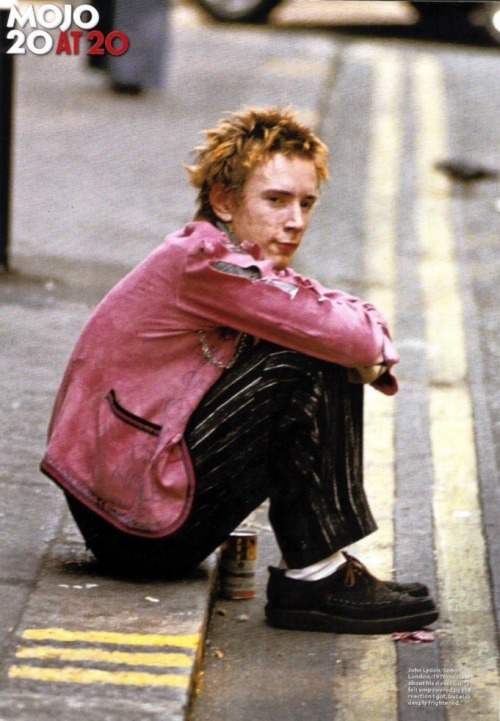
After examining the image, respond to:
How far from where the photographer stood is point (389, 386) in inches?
149

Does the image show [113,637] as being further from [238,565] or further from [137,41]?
[137,41]

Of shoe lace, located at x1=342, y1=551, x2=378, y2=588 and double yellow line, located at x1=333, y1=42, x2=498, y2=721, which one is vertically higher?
shoe lace, located at x1=342, y1=551, x2=378, y2=588

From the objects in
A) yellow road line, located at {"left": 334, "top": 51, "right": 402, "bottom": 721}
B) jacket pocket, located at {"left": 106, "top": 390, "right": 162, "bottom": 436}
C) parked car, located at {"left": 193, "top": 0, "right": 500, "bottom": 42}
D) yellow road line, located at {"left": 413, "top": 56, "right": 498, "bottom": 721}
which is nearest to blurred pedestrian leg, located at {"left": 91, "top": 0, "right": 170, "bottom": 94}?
yellow road line, located at {"left": 334, "top": 51, "right": 402, "bottom": 721}

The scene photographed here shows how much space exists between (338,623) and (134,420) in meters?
0.69

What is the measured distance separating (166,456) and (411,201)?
577 cm

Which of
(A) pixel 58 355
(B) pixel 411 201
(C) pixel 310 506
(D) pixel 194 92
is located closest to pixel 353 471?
(C) pixel 310 506

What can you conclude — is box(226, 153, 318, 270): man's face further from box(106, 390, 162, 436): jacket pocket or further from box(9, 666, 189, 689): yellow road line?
box(9, 666, 189, 689): yellow road line

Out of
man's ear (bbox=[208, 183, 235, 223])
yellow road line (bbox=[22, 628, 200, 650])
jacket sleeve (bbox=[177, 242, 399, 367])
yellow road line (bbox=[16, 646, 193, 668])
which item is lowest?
yellow road line (bbox=[22, 628, 200, 650])

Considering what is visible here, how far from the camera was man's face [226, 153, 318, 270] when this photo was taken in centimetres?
374

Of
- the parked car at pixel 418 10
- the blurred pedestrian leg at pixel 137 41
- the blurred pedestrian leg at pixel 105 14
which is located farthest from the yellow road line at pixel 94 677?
the parked car at pixel 418 10

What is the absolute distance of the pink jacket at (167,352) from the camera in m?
3.56

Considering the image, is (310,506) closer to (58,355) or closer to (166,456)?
(166,456)

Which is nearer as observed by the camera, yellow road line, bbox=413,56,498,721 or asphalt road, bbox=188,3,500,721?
asphalt road, bbox=188,3,500,721

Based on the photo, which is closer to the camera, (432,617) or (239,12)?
(432,617)
